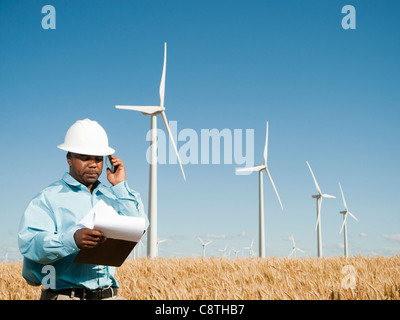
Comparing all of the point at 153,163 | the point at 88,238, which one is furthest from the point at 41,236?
the point at 153,163

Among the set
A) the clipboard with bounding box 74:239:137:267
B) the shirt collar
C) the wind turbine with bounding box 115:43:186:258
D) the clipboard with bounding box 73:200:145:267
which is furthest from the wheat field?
the wind turbine with bounding box 115:43:186:258

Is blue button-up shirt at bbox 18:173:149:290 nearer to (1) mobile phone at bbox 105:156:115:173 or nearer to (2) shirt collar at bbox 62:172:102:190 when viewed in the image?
(2) shirt collar at bbox 62:172:102:190

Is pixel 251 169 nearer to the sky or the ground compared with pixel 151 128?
nearer to the ground

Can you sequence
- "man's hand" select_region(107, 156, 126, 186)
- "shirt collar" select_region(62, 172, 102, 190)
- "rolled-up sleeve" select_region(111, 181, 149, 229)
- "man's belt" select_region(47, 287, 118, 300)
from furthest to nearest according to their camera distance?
"man's hand" select_region(107, 156, 126, 186), "rolled-up sleeve" select_region(111, 181, 149, 229), "shirt collar" select_region(62, 172, 102, 190), "man's belt" select_region(47, 287, 118, 300)

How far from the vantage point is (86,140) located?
191 inches

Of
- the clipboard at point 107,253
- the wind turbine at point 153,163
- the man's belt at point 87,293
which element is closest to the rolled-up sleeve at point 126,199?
the clipboard at point 107,253

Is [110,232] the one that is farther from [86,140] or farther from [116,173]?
[86,140]

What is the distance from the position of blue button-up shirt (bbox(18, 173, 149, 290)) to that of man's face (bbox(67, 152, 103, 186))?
10cm

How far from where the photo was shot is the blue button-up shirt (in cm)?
417

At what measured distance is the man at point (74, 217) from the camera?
4.16 m
